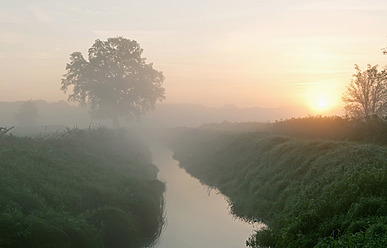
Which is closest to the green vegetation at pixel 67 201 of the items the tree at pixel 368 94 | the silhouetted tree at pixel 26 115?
the tree at pixel 368 94

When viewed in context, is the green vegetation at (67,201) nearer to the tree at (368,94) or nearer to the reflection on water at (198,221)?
the reflection on water at (198,221)

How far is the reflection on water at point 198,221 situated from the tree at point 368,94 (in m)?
26.6

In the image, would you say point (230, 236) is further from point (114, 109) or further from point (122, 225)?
point (114, 109)

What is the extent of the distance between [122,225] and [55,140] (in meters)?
15.0

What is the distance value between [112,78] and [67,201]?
49.3 meters

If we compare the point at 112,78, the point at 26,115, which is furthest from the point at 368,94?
the point at 26,115

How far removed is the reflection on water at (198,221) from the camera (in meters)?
16.8

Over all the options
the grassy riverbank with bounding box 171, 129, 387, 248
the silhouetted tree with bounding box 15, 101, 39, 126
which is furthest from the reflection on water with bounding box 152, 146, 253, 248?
the silhouetted tree with bounding box 15, 101, 39, 126

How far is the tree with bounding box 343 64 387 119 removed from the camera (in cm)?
4288

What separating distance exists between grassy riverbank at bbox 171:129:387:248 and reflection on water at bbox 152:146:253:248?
1033mm

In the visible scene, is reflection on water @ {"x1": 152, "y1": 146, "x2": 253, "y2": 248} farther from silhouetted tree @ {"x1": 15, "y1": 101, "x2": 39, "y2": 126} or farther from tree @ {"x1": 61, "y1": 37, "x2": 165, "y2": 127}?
silhouetted tree @ {"x1": 15, "y1": 101, "x2": 39, "y2": 126}

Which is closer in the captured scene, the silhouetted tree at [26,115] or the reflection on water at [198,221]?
the reflection on water at [198,221]

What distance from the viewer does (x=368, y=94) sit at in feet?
144

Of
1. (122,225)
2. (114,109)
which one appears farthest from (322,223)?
(114,109)
